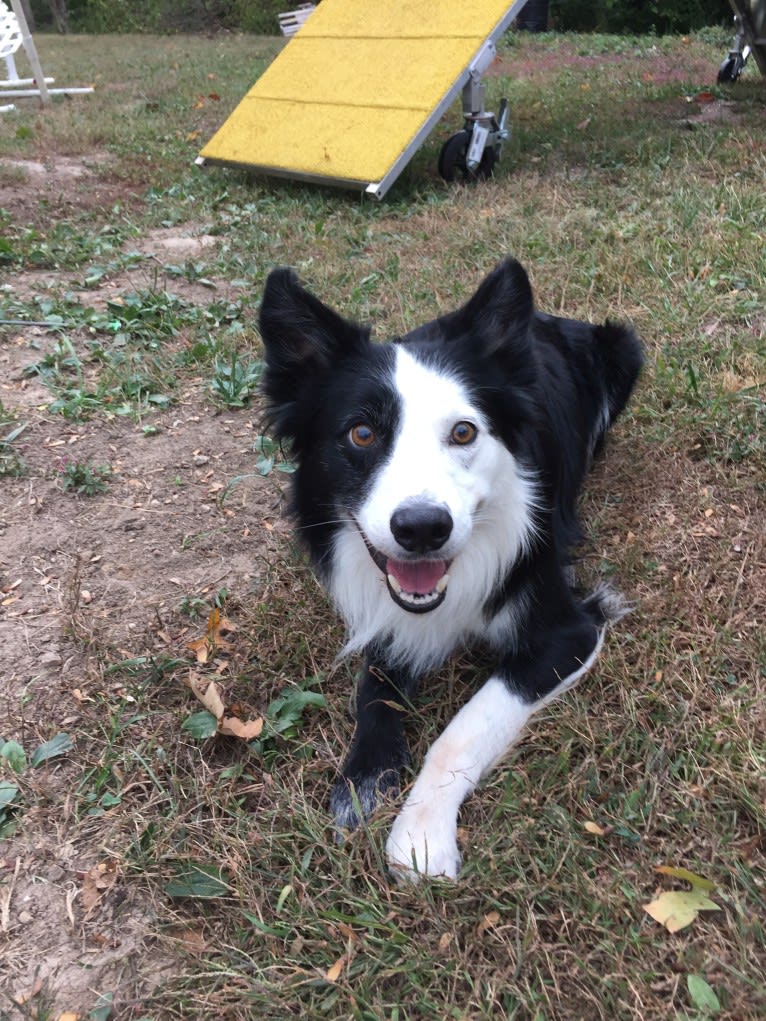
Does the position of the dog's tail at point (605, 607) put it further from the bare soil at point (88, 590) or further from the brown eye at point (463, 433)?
the bare soil at point (88, 590)

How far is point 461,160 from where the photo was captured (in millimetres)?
6020

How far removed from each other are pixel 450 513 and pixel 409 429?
284 mm

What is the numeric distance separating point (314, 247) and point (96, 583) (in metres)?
3.18

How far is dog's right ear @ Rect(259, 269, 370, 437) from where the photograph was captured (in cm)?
212

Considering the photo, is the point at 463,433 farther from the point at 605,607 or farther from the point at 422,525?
the point at 605,607

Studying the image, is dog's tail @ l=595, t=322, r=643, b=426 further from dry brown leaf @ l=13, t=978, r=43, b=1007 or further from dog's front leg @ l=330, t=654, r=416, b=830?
dry brown leaf @ l=13, t=978, r=43, b=1007

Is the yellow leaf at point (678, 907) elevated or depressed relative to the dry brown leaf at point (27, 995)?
depressed

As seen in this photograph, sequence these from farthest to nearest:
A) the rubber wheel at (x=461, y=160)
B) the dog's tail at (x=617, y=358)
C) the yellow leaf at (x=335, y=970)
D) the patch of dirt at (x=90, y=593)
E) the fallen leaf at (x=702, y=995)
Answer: the rubber wheel at (x=461, y=160) < the dog's tail at (x=617, y=358) < the patch of dirt at (x=90, y=593) < the yellow leaf at (x=335, y=970) < the fallen leaf at (x=702, y=995)

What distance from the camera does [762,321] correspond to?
367 centimetres

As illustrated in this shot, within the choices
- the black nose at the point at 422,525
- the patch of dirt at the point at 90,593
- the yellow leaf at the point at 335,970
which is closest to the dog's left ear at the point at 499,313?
the black nose at the point at 422,525

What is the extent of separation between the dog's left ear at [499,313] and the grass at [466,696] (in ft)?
2.94

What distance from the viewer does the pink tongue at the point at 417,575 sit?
203 centimetres

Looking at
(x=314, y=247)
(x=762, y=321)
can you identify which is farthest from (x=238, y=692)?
(x=314, y=247)

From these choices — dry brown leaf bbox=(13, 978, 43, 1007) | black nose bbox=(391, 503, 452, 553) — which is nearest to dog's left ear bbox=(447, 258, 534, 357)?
black nose bbox=(391, 503, 452, 553)
